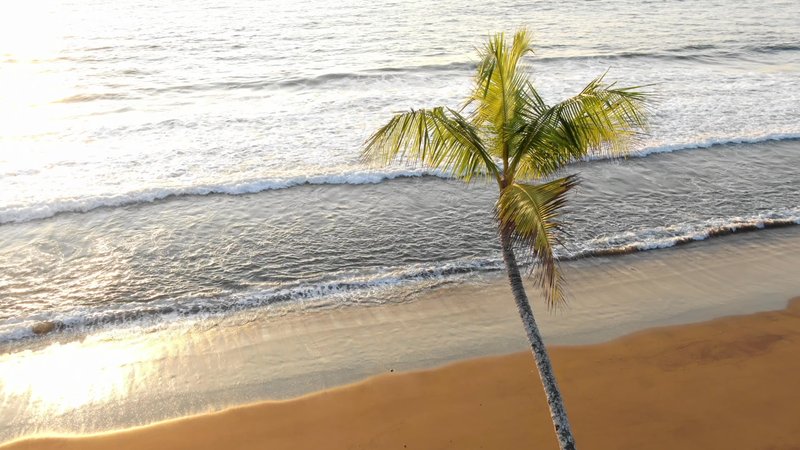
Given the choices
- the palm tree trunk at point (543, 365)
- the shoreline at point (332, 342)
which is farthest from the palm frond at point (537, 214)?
the shoreline at point (332, 342)

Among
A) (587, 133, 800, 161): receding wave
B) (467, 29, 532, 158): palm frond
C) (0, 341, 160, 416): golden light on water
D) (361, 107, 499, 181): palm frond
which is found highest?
(467, 29, 532, 158): palm frond

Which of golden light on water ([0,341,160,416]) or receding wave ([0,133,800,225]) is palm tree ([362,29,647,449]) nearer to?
golden light on water ([0,341,160,416])

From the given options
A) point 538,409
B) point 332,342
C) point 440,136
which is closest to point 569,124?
point 440,136

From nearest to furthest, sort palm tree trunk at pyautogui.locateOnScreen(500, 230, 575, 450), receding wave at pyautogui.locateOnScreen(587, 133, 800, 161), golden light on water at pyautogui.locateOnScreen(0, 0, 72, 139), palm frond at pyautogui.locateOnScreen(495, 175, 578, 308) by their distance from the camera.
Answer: palm frond at pyautogui.locateOnScreen(495, 175, 578, 308)
palm tree trunk at pyautogui.locateOnScreen(500, 230, 575, 450)
receding wave at pyautogui.locateOnScreen(587, 133, 800, 161)
golden light on water at pyautogui.locateOnScreen(0, 0, 72, 139)

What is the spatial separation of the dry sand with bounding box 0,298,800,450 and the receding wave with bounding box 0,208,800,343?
8.70 feet

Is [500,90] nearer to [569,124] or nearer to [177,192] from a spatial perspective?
[569,124]

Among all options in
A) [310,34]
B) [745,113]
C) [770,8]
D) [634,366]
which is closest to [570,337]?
[634,366]

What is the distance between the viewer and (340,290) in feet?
39.1

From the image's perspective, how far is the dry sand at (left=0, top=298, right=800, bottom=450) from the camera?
8305 millimetres

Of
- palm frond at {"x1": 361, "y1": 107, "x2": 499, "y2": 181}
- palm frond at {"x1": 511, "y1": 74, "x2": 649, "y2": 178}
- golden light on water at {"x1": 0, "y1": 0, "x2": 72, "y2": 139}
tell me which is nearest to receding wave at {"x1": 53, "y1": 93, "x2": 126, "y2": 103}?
golden light on water at {"x1": 0, "y1": 0, "x2": 72, "y2": 139}

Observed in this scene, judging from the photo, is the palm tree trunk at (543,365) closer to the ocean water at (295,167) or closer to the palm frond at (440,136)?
the palm frond at (440,136)

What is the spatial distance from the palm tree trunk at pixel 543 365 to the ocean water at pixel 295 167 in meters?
4.97

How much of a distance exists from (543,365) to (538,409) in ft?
7.87

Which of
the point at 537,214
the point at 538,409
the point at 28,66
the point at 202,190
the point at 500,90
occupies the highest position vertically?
the point at 500,90
